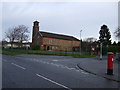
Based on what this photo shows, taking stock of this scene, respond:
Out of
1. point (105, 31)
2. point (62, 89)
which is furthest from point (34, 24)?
point (62, 89)

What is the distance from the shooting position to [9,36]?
66438 millimetres

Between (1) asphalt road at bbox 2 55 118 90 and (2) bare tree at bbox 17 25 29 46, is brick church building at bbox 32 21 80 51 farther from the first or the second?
(1) asphalt road at bbox 2 55 118 90

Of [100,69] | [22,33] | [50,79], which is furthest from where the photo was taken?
[22,33]

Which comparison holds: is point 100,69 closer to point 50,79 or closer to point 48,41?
point 50,79

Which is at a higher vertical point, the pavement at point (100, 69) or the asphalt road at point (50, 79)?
the asphalt road at point (50, 79)

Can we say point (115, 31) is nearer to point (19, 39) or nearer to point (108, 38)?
point (108, 38)

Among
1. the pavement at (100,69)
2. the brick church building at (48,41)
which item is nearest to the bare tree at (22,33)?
the brick church building at (48,41)

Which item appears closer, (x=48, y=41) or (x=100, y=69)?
(x=100, y=69)

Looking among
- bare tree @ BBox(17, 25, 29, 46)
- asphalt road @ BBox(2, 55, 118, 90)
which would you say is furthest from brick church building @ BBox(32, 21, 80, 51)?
asphalt road @ BBox(2, 55, 118, 90)

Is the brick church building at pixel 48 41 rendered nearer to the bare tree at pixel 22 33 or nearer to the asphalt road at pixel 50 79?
the bare tree at pixel 22 33

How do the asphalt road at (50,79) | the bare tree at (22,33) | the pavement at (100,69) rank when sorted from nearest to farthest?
the asphalt road at (50,79) → the pavement at (100,69) → the bare tree at (22,33)

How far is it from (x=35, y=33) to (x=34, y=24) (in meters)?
4.92

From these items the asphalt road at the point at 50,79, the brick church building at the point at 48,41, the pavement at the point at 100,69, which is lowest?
the pavement at the point at 100,69

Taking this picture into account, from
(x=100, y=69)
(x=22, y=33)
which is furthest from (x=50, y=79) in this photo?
(x=22, y=33)
